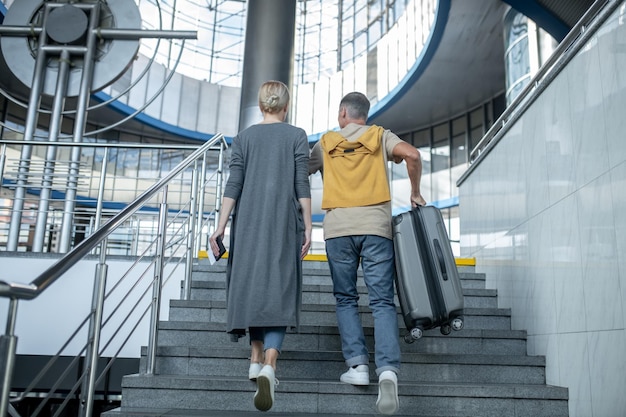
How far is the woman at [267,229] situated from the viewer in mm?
2310

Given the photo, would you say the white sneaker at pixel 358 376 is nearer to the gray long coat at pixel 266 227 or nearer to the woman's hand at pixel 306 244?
the gray long coat at pixel 266 227

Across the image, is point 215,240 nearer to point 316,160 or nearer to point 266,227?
→ point 266,227

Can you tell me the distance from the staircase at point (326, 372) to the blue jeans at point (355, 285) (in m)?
0.20

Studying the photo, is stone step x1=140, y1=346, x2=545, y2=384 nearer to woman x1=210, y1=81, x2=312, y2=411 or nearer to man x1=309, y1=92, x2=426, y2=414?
man x1=309, y1=92, x2=426, y2=414

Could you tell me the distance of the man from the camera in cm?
249

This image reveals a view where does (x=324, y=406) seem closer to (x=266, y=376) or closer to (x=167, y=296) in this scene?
(x=266, y=376)

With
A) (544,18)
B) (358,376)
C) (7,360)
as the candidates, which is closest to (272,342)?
(358,376)

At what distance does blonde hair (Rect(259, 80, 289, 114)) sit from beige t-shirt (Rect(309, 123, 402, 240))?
0.31 m

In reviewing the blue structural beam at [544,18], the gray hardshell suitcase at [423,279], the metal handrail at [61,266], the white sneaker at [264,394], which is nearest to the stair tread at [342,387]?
the gray hardshell suitcase at [423,279]

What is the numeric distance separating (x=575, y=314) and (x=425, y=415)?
82cm

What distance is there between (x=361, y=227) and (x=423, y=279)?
14.4 inches

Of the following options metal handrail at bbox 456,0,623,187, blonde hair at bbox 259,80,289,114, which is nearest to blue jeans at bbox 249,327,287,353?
blonde hair at bbox 259,80,289,114

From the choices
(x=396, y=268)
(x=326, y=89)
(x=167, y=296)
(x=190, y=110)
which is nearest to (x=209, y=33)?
(x=190, y=110)

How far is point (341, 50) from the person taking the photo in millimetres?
20406
